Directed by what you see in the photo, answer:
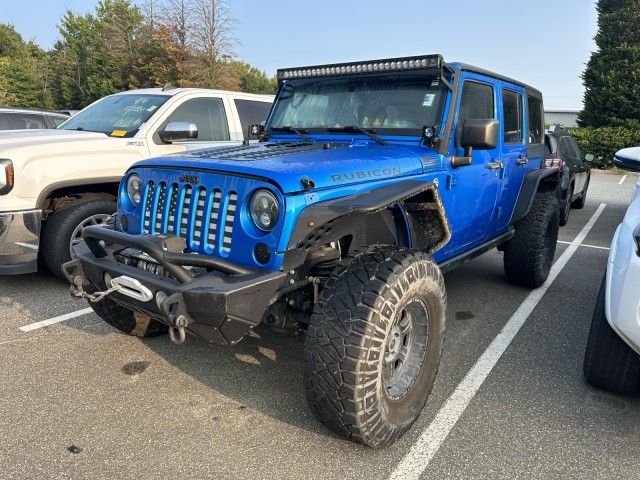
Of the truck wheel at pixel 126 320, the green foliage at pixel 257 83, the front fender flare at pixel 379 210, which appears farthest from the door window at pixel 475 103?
the green foliage at pixel 257 83

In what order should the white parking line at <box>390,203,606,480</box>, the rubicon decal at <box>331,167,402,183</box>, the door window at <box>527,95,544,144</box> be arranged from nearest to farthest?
the white parking line at <box>390,203,606,480</box>, the rubicon decal at <box>331,167,402,183</box>, the door window at <box>527,95,544,144</box>

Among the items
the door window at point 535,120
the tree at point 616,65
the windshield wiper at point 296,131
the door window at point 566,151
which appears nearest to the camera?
the windshield wiper at point 296,131

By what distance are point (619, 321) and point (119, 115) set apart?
5.14m

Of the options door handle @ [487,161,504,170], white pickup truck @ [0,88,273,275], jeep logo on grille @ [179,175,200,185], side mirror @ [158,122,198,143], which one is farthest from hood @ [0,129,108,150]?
door handle @ [487,161,504,170]

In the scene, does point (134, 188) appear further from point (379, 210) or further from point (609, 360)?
point (609, 360)

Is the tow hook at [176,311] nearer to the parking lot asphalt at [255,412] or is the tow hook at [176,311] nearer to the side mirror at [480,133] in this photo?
the parking lot asphalt at [255,412]

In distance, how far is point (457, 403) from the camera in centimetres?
300

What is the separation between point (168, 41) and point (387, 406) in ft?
121

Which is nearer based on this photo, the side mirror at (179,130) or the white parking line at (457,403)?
the white parking line at (457,403)

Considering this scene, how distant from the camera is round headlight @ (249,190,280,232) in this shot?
240cm

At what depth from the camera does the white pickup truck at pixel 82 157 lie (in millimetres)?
4324

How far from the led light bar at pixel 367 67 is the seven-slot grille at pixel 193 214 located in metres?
1.68

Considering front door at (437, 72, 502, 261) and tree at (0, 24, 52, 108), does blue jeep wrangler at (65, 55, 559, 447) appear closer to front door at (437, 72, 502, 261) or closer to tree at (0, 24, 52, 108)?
front door at (437, 72, 502, 261)

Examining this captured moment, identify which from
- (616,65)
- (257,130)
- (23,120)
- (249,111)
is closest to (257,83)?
(616,65)
